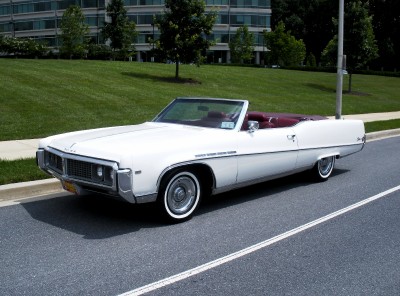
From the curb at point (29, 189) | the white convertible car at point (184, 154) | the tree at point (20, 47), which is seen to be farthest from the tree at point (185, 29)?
the tree at point (20, 47)

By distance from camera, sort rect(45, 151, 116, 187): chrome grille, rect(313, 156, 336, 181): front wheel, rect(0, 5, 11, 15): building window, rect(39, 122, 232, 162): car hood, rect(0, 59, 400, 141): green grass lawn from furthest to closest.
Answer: rect(0, 5, 11, 15): building window
rect(0, 59, 400, 141): green grass lawn
rect(313, 156, 336, 181): front wheel
rect(39, 122, 232, 162): car hood
rect(45, 151, 116, 187): chrome grille

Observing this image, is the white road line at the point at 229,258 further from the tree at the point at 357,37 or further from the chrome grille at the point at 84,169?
the tree at the point at 357,37

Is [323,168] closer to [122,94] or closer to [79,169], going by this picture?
[79,169]

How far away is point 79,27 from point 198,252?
41.4m

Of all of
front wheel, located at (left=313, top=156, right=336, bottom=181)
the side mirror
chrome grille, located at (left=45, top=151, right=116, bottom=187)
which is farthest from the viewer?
front wheel, located at (left=313, top=156, right=336, bottom=181)

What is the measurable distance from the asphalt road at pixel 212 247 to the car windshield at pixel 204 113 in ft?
3.78

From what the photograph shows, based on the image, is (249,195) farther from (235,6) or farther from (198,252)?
(235,6)

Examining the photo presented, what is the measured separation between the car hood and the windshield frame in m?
0.18

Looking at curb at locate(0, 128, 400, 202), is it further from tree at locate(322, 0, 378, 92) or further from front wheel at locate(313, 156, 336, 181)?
tree at locate(322, 0, 378, 92)

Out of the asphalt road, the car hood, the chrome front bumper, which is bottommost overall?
the asphalt road

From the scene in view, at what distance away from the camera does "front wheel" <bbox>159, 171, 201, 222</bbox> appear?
221 inches

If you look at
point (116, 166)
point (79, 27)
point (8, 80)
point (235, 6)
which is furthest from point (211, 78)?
point (235, 6)

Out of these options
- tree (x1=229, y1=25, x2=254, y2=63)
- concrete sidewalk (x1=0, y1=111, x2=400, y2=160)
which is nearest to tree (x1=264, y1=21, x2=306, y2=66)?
tree (x1=229, y1=25, x2=254, y2=63)

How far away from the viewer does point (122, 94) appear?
19250mm
